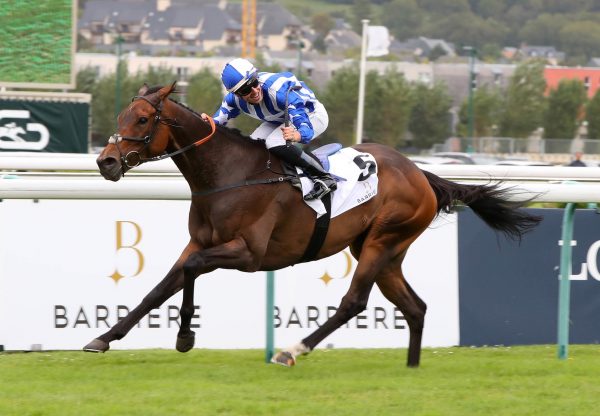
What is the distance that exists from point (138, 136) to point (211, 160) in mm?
397

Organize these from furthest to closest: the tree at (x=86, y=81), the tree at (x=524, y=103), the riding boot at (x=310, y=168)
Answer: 1. the tree at (x=524, y=103)
2. the tree at (x=86, y=81)
3. the riding boot at (x=310, y=168)

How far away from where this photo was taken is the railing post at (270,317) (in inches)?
217

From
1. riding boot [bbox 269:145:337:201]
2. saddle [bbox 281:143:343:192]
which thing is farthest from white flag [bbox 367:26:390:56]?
riding boot [bbox 269:145:337:201]

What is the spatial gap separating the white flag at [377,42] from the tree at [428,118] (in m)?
35.7

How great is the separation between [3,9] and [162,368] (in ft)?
36.8

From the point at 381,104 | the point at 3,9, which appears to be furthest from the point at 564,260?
the point at 381,104

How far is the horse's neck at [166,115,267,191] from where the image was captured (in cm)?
517

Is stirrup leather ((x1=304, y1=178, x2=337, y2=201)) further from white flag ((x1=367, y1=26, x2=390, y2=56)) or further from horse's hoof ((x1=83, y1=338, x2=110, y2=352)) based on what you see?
white flag ((x1=367, y1=26, x2=390, y2=56))

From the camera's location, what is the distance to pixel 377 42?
23.3 metres

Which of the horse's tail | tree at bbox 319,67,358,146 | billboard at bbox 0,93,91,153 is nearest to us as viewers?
the horse's tail

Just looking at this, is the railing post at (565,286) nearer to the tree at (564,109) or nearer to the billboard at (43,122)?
the billboard at (43,122)

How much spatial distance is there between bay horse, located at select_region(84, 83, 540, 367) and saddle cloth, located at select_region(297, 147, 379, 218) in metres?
0.04

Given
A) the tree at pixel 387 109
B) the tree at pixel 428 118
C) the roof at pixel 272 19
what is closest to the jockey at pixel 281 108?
the tree at pixel 387 109

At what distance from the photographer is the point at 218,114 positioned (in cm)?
559
